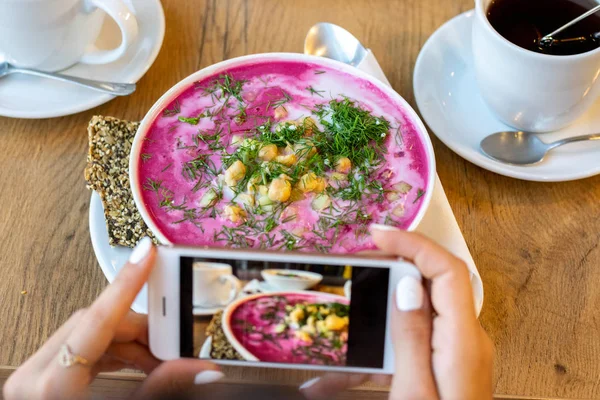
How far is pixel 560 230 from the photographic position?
114cm

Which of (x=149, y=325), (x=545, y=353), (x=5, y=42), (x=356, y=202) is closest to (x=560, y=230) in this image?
(x=545, y=353)

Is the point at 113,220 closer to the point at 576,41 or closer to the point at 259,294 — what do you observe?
the point at 259,294

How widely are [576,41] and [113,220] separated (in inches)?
32.4

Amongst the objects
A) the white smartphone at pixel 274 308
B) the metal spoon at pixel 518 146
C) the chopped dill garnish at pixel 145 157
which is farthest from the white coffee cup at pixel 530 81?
the chopped dill garnish at pixel 145 157

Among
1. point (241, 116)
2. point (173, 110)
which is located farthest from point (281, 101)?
point (173, 110)

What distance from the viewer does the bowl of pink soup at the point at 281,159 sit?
3.16ft

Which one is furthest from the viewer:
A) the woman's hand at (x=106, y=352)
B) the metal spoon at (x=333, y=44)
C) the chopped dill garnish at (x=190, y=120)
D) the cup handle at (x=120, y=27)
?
the metal spoon at (x=333, y=44)

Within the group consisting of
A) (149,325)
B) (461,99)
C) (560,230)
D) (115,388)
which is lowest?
(115,388)

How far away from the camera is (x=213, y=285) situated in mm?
788

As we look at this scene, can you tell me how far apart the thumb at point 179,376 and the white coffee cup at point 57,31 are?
66cm

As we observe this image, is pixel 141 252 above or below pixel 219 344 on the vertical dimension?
above

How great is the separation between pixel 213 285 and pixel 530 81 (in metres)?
0.64

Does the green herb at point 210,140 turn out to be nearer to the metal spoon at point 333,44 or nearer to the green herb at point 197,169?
the green herb at point 197,169

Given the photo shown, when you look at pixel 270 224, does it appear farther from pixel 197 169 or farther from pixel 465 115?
pixel 465 115
